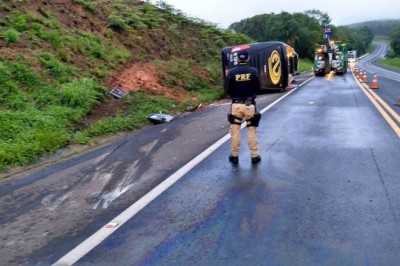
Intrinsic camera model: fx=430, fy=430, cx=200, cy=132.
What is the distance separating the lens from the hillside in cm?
1016

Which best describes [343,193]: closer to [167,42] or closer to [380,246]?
[380,246]

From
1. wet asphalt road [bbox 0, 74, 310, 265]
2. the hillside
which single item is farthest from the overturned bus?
wet asphalt road [bbox 0, 74, 310, 265]

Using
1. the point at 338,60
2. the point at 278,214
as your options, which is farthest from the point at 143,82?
the point at 338,60

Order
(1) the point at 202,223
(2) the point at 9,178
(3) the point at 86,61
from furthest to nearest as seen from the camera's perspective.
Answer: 1. (3) the point at 86,61
2. (2) the point at 9,178
3. (1) the point at 202,223

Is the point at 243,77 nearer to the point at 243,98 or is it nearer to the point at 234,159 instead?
the point at 243,98

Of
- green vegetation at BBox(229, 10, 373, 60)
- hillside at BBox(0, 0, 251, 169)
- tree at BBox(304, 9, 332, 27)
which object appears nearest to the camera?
hillside at BBox(0, 0, 251, 169)

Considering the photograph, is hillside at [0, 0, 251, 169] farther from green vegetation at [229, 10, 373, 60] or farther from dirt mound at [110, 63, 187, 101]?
green vegetation at [229, 10, 373, 60]

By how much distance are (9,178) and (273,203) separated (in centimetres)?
466

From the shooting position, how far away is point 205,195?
559 centimetres

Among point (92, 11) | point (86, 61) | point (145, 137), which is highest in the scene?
point (92, 11)

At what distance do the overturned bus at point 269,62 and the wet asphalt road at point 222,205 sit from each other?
11537 mm

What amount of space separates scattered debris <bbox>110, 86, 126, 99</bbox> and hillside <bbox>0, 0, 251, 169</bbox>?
0.58 feet

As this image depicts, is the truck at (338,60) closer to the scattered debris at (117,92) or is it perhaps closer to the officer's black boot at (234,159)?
the scattered debris at (117,92)

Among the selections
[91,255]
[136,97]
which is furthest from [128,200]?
[136,97]
